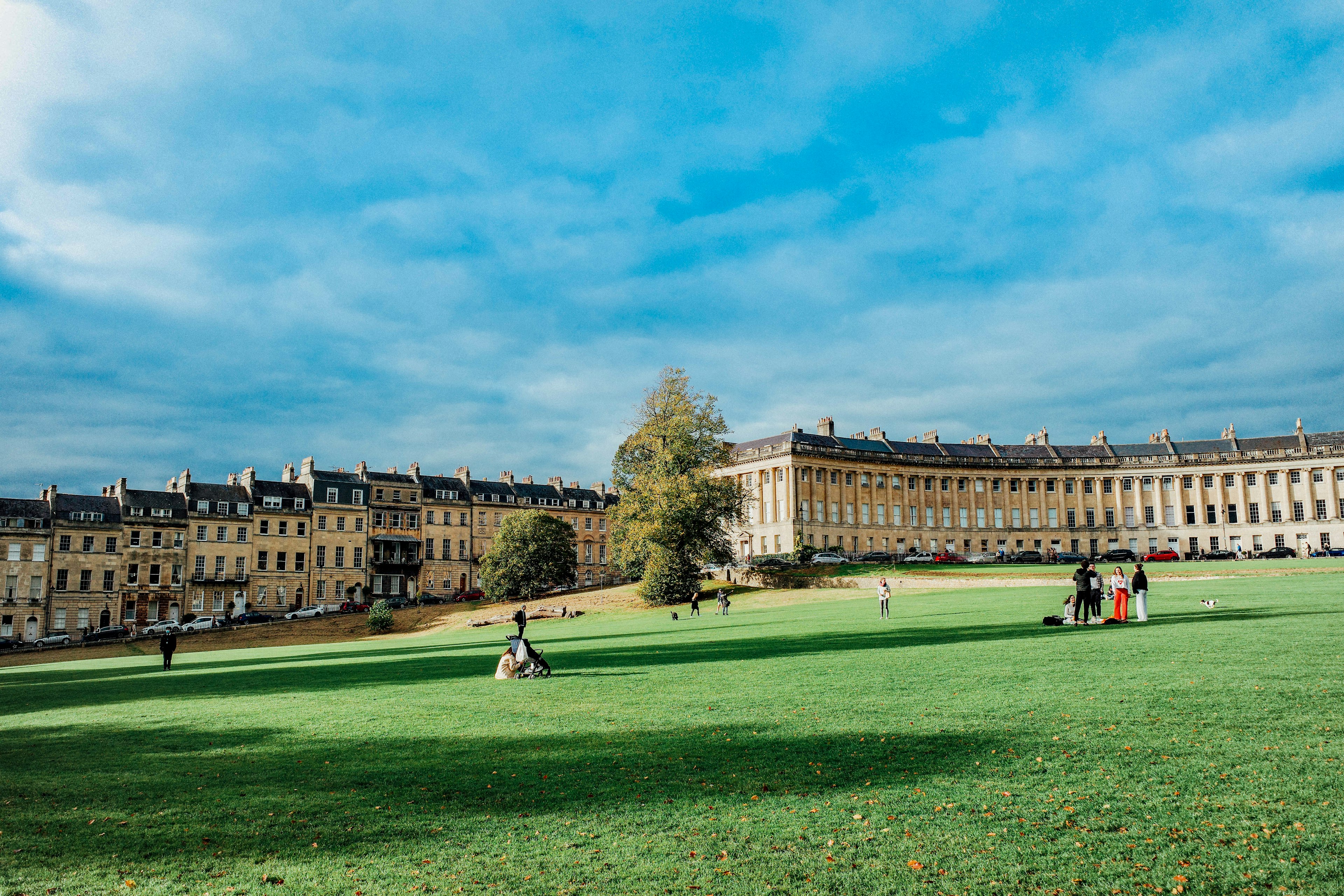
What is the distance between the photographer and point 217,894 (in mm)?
7508

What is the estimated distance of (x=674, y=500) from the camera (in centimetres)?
5750

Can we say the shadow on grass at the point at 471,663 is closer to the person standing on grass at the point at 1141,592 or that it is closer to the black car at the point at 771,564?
the person standing on grass at the point at 1141,592

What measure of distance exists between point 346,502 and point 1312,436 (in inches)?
4667

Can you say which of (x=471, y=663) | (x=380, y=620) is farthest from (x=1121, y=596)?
(x=380, y=620)

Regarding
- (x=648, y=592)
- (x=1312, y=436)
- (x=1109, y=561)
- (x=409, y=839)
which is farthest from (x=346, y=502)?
(x=1312, y=436)

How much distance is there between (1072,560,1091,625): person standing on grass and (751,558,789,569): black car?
4139 centimetres

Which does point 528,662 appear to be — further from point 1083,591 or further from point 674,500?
point 674,500

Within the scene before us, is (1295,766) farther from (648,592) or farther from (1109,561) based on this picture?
(1109,561)

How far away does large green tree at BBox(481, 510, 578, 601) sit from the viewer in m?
75.0

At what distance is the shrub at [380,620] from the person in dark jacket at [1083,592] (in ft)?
164

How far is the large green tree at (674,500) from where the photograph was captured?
5838 centimetres

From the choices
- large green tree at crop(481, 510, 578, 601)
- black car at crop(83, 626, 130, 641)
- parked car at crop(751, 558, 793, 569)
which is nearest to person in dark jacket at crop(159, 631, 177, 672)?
large green tree at crop(481, 510, 578, 601)

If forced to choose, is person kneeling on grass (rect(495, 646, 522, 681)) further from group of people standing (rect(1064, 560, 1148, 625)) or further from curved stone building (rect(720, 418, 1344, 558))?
curved stone building (rect(720, 418, 1344, 558))

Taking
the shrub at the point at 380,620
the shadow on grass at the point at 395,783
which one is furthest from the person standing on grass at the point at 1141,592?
the shrub at the point at 380,620
